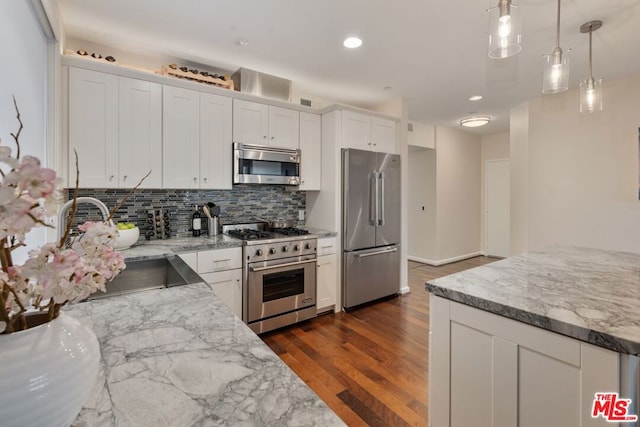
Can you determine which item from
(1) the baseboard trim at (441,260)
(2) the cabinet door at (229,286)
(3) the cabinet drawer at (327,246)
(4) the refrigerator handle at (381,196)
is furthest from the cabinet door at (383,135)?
(1) the baseboard trim at (441,260)

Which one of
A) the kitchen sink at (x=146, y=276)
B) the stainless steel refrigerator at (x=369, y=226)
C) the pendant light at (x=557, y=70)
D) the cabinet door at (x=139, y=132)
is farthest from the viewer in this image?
the stainless steel refrigerator at (x=369, y=226)

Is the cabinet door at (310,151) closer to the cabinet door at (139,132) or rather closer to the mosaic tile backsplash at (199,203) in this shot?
the mosaic tile backsplash at (199,203)

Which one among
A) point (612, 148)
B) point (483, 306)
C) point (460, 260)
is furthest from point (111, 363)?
point (460, 260)

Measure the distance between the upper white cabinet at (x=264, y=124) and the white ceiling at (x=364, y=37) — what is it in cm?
42

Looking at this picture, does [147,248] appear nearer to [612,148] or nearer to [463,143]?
[612,148]

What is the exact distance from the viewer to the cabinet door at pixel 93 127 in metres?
2.36

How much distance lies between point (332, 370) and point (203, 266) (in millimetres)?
1368

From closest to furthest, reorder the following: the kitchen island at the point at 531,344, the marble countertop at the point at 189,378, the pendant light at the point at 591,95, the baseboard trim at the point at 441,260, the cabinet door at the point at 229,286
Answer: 1. the marble countertop at the point at 189,378
2. the kitchen island at the point at 531,344
3. the pendant light at the point at 591,95
4. the cabinet door at the point at 229,286
5. the baseboard trim at the point at 441,260

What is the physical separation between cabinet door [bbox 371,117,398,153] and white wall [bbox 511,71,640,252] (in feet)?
6.30

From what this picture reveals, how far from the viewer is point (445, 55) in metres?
2.91

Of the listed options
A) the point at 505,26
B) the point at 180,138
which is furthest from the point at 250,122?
the point at 505,26

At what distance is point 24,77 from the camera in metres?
1.61

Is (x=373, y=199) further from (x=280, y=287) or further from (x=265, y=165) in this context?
Result: (x=280, y=287)

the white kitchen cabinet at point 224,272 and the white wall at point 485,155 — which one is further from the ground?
the white wall at point 485,155
